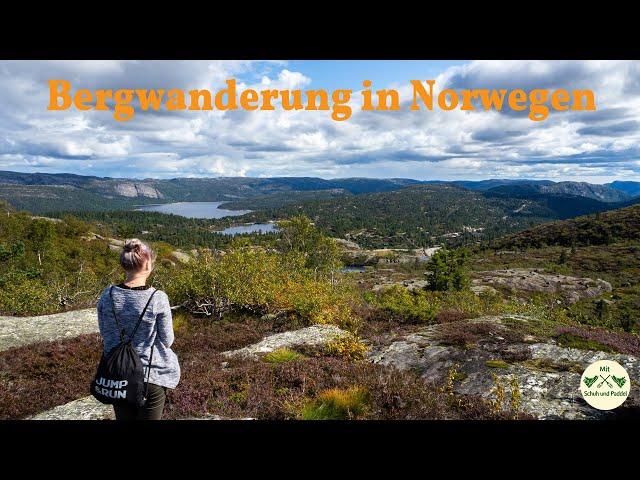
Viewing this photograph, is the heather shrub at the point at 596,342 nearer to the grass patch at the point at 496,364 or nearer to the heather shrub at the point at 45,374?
the grass patch at the point at 496,364

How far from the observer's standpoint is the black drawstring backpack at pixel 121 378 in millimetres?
3943

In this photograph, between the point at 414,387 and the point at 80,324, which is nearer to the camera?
the point at 414,387

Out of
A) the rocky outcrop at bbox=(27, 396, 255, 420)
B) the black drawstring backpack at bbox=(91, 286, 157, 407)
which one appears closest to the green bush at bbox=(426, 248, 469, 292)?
the rocky outcrop at bbox=(27, 396, 255, 420)

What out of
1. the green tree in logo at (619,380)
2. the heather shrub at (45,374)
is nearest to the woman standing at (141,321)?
the heather shrub at (45,374)

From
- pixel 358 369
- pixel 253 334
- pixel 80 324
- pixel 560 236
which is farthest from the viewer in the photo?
pixel 560 236

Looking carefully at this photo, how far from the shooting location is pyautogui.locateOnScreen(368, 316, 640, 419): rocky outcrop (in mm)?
6758

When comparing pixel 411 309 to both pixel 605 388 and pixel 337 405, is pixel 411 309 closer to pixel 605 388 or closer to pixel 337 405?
pixel 605 388

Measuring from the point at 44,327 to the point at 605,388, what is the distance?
54.4 ft

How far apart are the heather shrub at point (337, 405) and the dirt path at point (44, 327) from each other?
10470 millimetres

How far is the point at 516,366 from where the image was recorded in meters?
8.43
